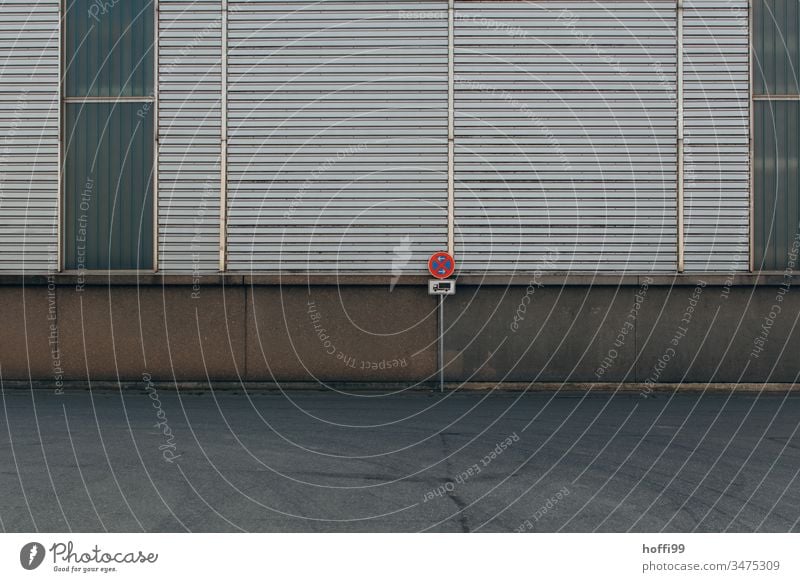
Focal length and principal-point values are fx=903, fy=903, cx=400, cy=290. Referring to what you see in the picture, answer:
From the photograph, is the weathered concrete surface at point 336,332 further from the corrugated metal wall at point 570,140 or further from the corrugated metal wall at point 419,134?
the corrugated metal wall at point 570,140

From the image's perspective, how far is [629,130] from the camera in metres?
18.0

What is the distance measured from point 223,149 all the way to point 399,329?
504 cm

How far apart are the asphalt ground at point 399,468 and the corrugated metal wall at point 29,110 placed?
5.13 metres

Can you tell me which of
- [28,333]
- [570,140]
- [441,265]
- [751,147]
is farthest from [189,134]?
[751,147]

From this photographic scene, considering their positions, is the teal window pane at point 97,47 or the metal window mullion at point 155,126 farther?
the teal window pane at point 97,47

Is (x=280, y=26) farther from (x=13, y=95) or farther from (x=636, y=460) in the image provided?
(x=636, y=460)

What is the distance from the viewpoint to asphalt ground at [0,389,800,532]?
6.80m

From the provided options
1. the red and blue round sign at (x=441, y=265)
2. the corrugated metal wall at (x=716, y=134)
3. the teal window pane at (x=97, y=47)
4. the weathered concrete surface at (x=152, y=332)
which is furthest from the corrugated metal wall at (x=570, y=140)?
the teal window pane at (x=97, y=47)

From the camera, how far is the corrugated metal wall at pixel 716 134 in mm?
17953

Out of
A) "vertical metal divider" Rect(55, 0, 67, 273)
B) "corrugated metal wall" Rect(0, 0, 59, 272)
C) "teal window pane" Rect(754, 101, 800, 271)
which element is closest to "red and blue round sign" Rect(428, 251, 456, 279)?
"teal window pane" Rect(754, 101, 800, 271)

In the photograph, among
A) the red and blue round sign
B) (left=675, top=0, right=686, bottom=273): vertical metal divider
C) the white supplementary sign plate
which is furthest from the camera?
(left=675, top=0, right=686, bottom=273): vertical metal divider

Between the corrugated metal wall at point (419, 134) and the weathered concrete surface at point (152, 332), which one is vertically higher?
the corrugated metal wall at point (419, 134)

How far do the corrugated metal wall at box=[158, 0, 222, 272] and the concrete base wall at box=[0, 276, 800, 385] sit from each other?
2.66ft

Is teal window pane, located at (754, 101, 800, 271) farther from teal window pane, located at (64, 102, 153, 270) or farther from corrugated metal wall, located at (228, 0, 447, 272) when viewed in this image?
teal window pane, located at (64, 102, 153, 270)
